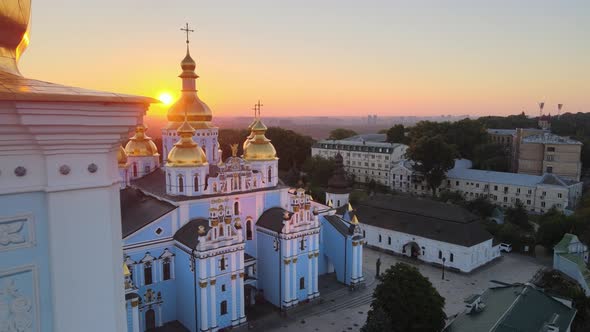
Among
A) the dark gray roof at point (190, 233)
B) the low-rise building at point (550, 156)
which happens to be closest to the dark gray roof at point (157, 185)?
A: the dark gray roof at point (190, 233)

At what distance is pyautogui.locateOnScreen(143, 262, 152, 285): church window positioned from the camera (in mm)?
18675

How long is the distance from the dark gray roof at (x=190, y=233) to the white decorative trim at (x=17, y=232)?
15121mm

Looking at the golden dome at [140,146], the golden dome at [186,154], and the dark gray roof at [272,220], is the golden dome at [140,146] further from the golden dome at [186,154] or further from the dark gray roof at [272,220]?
the dark gray roof at [272,220]

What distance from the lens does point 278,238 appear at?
2070 centimetres

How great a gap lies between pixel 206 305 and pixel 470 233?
17312 millimetres

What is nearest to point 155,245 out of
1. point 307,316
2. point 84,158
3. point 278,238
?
point 278,238

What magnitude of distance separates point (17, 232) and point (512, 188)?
43.9 m

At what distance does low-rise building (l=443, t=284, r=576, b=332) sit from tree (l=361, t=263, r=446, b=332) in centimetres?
70

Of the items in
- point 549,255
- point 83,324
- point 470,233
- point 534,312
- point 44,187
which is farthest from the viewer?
point 549,255

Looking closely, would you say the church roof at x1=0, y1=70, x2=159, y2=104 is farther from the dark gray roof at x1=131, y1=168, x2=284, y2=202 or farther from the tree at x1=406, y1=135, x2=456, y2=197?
the tree at x1=406, y1=135, x2=456, y2=197

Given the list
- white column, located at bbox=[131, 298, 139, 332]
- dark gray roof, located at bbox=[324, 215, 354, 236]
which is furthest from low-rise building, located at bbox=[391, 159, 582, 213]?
white column, located at bbox=[131, 298, 139, 332]

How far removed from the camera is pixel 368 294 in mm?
23578

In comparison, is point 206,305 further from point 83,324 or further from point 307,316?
point 83,324

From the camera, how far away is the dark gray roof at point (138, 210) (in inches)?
748
